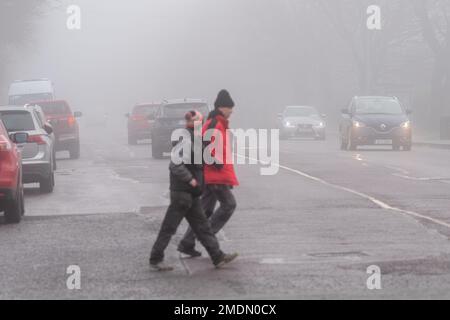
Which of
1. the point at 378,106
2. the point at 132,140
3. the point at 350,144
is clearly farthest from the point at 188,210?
the point at 132,140

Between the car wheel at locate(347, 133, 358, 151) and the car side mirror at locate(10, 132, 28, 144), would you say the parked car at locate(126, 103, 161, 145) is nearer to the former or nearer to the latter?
the car wheel at locate(347, 133, 358, 151)

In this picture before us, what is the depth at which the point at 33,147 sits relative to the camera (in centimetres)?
2225

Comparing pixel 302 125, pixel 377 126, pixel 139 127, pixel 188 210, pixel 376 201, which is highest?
pixel 188 210

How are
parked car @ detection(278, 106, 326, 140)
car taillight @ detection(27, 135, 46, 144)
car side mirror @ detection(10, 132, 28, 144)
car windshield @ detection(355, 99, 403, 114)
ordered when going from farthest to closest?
parked car @ detection(278, 106, 326, 140)
car windshield @ detection(355, 99, 403, 114)
car taillight @ detection(27, 135, 46, 144)
car side mirror @ detection(10, 132, 28, 144)

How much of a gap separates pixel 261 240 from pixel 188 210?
231 centimetres

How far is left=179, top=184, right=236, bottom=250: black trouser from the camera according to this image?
12078 millimetres

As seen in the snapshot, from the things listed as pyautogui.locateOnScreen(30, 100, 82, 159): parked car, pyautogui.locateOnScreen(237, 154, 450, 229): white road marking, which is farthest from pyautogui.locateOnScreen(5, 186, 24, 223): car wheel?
pyautogui.locateOnScreen(30, 100, 82, 159): parked car

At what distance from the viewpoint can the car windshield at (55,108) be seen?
121 ft

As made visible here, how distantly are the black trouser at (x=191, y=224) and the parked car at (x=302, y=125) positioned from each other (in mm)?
42211

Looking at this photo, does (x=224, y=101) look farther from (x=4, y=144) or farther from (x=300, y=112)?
(x=300, y=112)

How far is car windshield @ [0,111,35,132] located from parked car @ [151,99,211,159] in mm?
11110

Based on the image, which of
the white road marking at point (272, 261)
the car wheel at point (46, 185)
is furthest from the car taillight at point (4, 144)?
the white road marking at point (272, 261)

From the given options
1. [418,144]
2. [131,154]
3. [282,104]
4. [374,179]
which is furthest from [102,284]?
[282,104]
